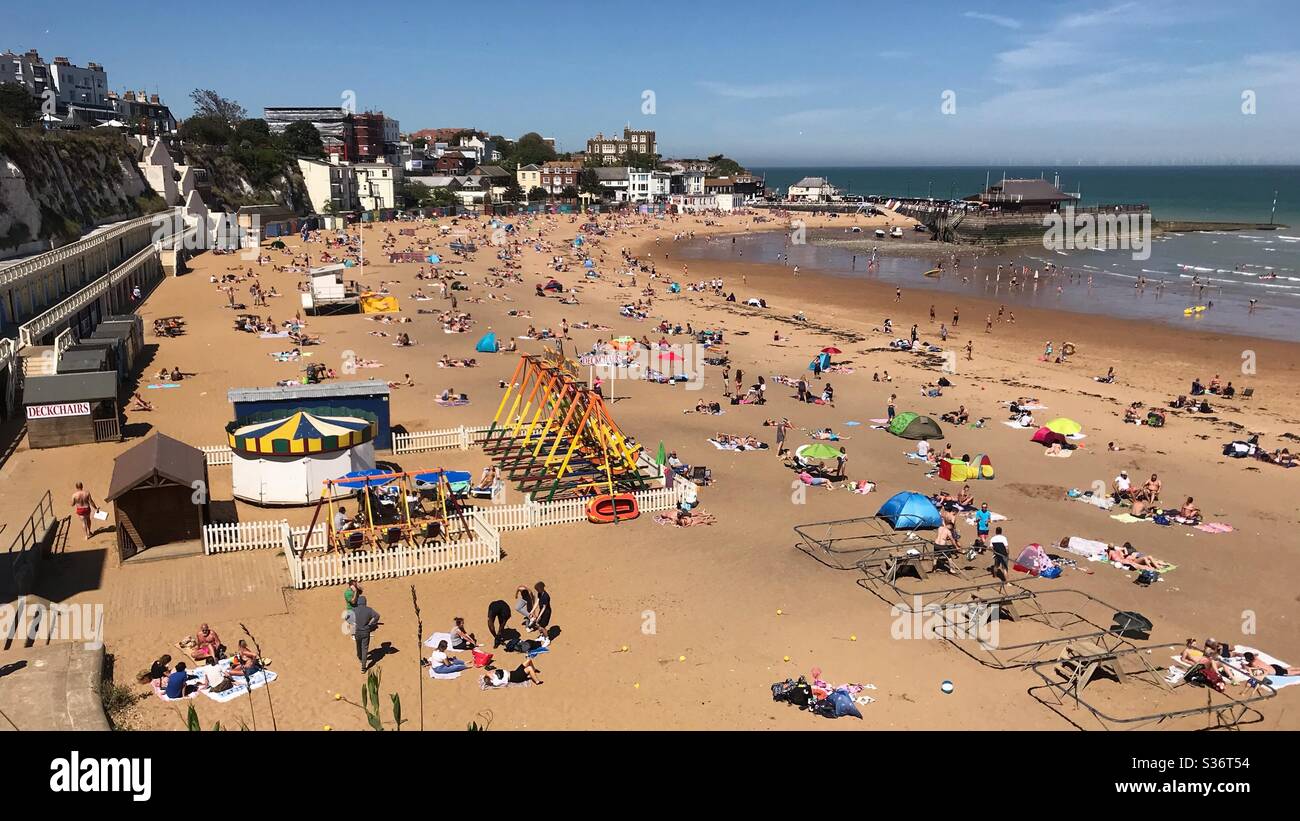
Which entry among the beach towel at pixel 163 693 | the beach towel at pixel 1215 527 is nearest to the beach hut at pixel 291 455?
the beach towel at pixel 163 693

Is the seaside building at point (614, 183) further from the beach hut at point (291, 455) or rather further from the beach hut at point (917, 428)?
the beach hut at point (291, 455)

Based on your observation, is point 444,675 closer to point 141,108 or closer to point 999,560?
point 999,560

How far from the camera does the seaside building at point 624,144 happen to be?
182m

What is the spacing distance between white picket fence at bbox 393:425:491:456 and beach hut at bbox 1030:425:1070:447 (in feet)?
48.3

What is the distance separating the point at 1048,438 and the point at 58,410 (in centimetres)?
2492

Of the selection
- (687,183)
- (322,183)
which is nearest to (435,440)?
(322,183)

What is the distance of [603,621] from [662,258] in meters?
63.0

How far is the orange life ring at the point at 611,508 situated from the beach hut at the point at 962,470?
782cm

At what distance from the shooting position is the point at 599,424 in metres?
18.3

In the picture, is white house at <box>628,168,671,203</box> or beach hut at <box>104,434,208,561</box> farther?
white house at <box>628,168,671,203</box>

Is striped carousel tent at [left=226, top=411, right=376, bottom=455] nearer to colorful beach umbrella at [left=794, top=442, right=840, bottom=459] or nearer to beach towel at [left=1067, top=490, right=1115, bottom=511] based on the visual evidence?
colorful beach umbrella at [left=794, top=442, right=840, bottom=459]

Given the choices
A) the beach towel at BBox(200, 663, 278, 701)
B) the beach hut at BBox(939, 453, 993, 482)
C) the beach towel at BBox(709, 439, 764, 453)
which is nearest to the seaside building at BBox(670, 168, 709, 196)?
the beach towel at BBox(709, 439, 764, 453)

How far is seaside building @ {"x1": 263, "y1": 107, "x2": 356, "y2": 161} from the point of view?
438ft

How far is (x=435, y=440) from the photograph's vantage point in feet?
70.5
